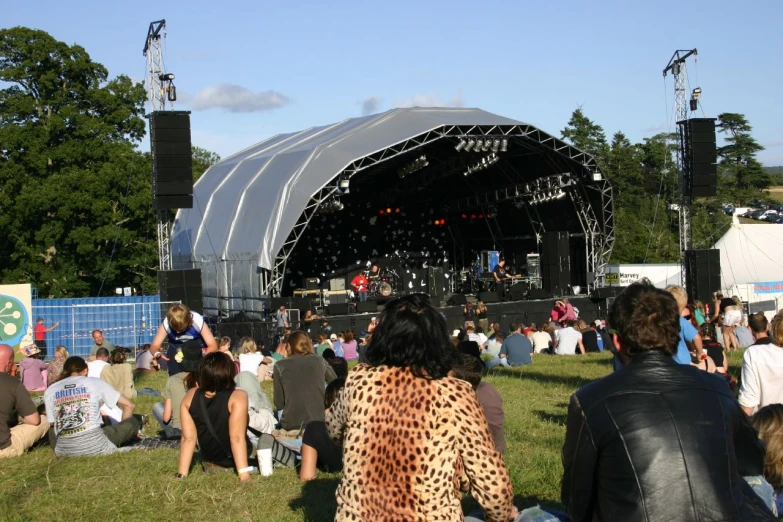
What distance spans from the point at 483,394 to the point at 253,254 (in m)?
17.5

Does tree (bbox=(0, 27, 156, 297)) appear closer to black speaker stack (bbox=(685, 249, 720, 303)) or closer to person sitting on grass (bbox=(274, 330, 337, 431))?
black speaker stack (bbox=(685, 249, 720, 303))

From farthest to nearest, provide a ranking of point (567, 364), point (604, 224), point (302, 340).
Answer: point (604, 224) → point (567, 364) → point (302, 340)

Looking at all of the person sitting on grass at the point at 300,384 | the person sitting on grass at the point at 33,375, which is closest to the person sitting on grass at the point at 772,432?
the person sitting on grass at the point at 300,384

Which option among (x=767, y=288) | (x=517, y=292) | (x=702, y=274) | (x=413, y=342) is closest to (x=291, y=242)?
(x=517, y=292)

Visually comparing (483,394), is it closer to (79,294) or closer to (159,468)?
(159,468)

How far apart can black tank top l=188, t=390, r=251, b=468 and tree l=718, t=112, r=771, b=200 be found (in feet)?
200

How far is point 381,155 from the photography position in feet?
71.3

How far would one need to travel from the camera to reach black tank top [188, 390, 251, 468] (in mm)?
5707

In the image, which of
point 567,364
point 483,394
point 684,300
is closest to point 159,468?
point 483,394

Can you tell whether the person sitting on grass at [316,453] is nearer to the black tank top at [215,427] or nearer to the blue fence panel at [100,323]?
the black tank top at [215,427]

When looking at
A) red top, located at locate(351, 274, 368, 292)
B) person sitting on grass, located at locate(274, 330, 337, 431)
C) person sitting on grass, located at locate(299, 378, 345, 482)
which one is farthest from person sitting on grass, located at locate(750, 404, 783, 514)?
red top, located at locate(351, 274, 368, 292)

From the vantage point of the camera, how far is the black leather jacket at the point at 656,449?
2389 millimetres

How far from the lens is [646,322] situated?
2625mm

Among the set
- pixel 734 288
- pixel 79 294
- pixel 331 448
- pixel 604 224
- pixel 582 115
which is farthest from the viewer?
pixel 582 115
